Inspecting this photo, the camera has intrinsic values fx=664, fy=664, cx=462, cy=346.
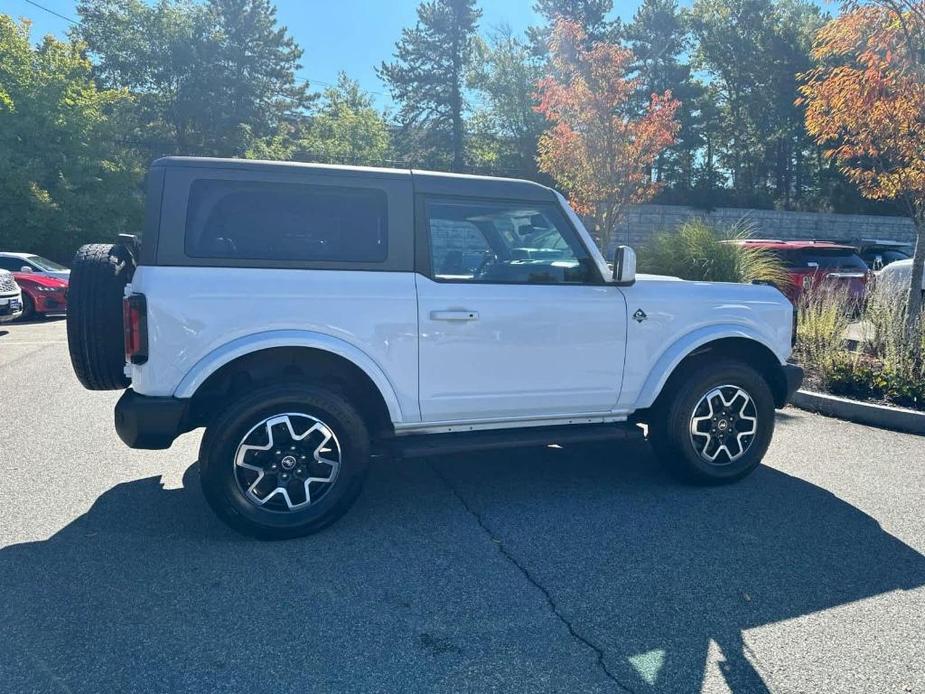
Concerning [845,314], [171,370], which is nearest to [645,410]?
[171,370]

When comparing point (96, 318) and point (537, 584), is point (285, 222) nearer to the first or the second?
point (96, 318)

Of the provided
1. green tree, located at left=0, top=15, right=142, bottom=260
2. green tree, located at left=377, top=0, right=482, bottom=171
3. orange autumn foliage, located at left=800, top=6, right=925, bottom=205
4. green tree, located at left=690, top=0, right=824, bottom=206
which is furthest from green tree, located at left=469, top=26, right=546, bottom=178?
orange autumn foliage, located at left=800, top=6, right=925, bottom=205

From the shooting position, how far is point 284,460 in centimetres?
362

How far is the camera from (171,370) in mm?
3436

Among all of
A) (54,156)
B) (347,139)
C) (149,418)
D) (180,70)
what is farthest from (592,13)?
(149,418)

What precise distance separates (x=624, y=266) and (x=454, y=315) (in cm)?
111

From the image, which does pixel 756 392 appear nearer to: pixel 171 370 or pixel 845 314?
pixel 171 370

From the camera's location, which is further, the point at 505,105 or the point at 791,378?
the point at 505,105

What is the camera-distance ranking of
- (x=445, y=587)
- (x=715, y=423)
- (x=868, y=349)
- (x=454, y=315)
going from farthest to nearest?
(x=868, y=349), (x=715, y=423), (x=454, y=315), (x=445, y=587)

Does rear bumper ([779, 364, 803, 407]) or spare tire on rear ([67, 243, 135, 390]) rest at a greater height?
spare tire on rear ([67, 243, 135, 390])

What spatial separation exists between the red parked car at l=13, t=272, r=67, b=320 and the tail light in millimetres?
12077

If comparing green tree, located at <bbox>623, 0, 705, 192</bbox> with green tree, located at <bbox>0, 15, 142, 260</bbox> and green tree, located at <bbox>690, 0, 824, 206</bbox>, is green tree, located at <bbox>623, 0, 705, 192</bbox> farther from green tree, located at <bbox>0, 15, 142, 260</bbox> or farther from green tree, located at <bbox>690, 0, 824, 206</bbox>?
green tree, located at <bbox>0, 15, 142, 260</bbox>

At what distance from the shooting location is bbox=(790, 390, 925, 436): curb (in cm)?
604

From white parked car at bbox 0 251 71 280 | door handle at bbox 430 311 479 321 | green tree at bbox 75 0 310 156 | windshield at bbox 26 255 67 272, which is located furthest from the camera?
green tree at bbox 75 0 310 156
